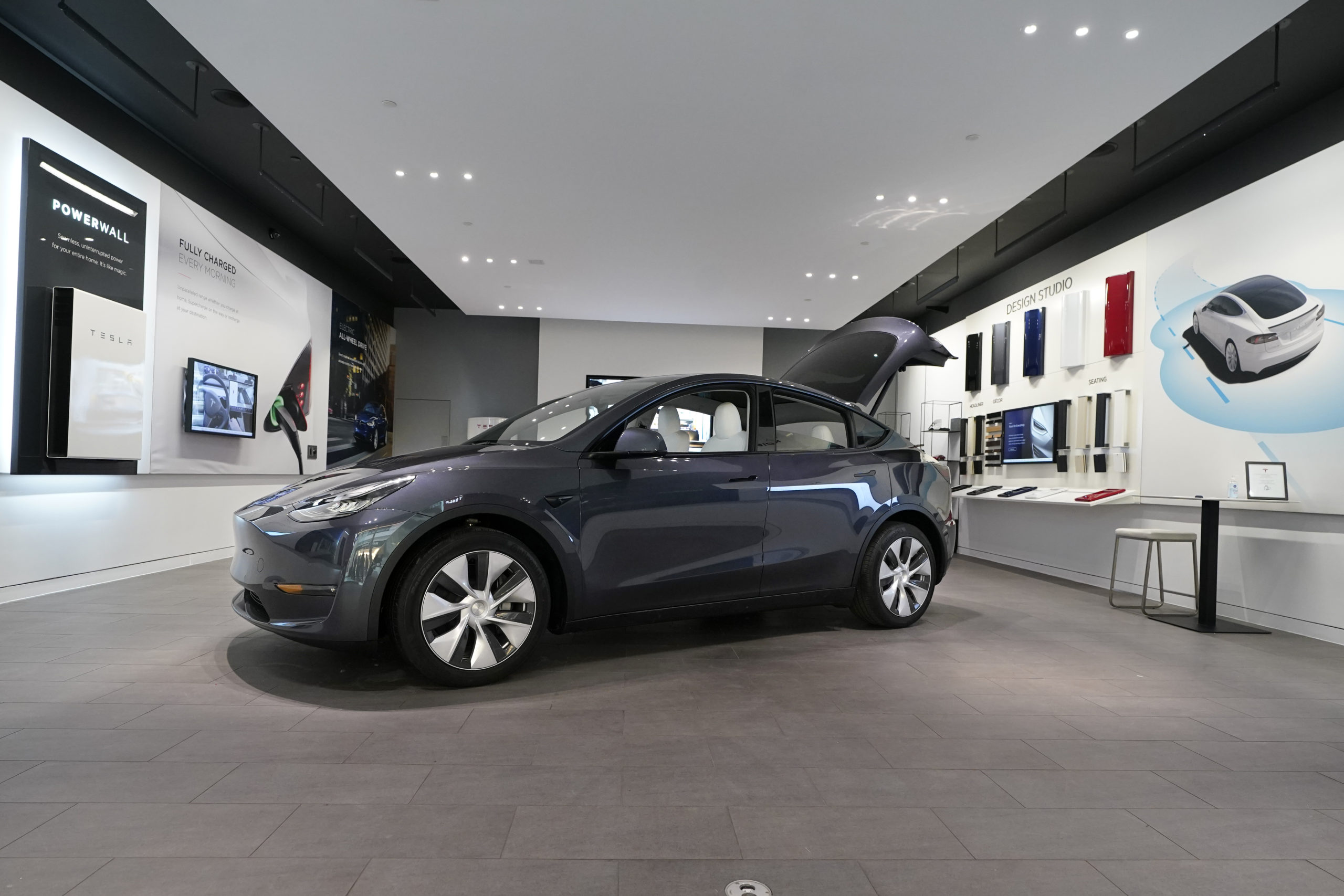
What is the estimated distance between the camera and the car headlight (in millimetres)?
2643

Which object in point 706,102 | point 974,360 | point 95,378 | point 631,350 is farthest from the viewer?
point 631,350

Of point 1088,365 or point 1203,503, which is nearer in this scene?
point 1203,503

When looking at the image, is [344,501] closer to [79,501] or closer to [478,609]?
[478,609]

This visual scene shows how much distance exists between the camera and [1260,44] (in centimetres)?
450

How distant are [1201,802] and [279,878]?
2393mm

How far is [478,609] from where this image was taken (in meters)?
2.78

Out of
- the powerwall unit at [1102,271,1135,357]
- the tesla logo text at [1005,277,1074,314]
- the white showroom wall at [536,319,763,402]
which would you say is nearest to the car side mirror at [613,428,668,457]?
the powerwall unit at [1102,271,1135,357]

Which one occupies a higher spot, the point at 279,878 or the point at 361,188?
the point at 361,188

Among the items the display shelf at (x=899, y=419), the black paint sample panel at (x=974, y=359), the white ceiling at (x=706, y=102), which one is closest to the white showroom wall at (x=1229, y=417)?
the white ceiling at (x=706, y=102)

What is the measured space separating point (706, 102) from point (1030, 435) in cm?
556

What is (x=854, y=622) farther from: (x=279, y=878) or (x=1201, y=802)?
Result: (x=279, y=878)

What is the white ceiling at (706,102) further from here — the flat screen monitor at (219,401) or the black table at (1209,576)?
the black table at (1209,576)

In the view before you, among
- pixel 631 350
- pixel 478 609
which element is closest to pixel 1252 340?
pixel 478 609

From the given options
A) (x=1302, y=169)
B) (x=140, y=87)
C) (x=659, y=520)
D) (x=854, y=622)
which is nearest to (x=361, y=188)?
(x=140, y=87)
